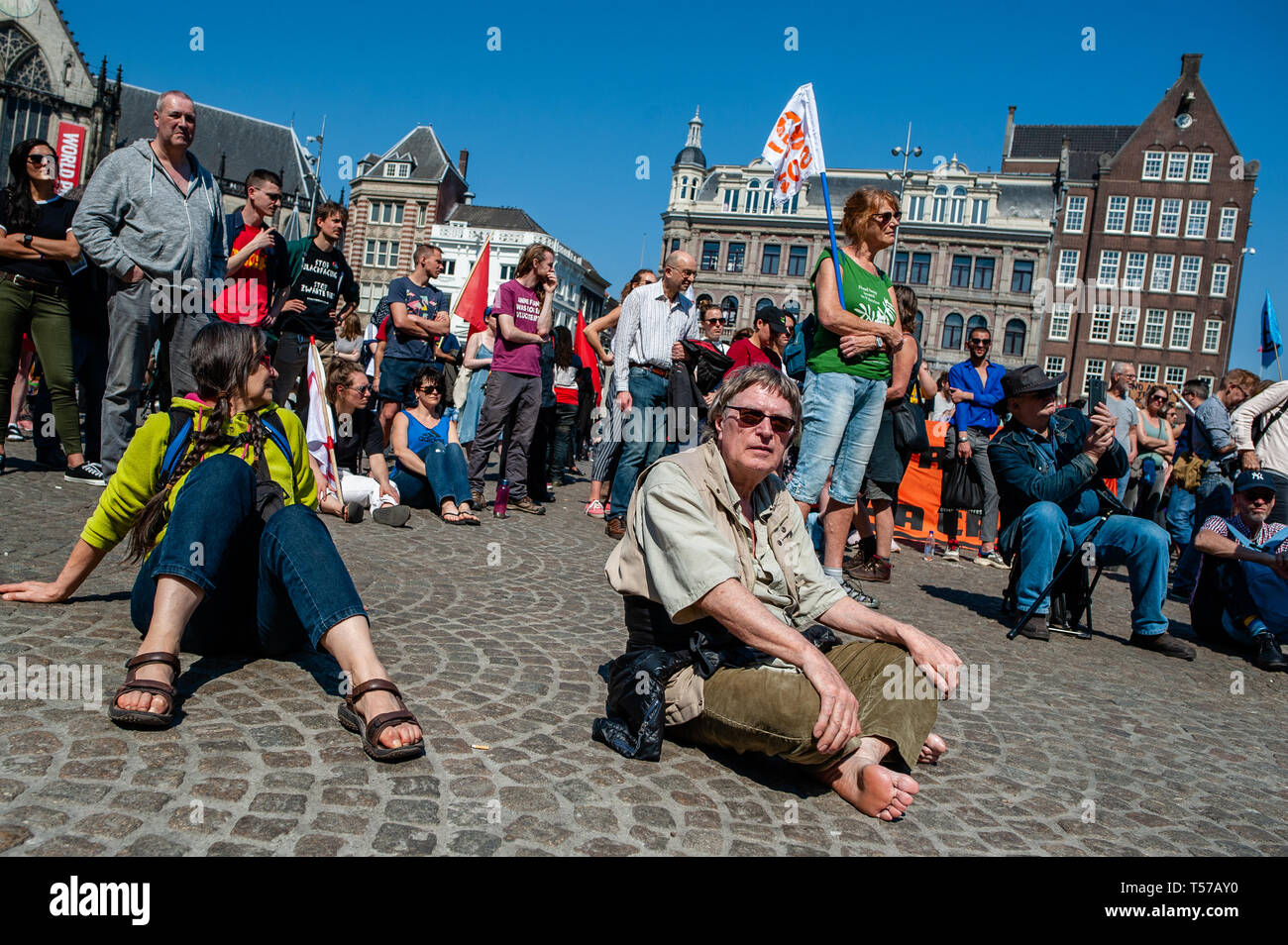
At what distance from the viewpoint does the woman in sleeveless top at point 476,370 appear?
10.4 meters

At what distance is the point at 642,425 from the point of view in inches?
325

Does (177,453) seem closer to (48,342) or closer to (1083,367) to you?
(48,342)

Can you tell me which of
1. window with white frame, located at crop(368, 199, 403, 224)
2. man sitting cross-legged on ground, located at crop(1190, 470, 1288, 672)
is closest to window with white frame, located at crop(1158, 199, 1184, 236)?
window with white frame, located at crop(368, 199, 403, 224)

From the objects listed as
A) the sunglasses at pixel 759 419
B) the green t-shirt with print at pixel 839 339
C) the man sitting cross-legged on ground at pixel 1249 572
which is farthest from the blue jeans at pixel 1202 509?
the sunglasses at pixel 759 419

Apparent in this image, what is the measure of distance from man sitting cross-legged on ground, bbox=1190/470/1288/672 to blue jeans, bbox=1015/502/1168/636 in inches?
24.1

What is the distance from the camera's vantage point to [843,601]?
133 inches

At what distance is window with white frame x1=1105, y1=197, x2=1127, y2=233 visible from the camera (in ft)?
186

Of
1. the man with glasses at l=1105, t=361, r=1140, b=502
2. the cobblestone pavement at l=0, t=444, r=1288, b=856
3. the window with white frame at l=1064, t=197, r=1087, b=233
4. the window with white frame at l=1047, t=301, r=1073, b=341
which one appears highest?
the window with white frame at l=1064, t=197, r=1087, b=233

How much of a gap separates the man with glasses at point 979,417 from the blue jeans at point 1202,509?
183 cm

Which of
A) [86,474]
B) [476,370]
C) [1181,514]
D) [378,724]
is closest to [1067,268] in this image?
[1181,514]

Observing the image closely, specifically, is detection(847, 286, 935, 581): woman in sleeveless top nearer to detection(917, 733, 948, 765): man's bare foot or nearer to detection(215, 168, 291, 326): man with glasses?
detection(917, 733, 948, 765): man's bare foot
